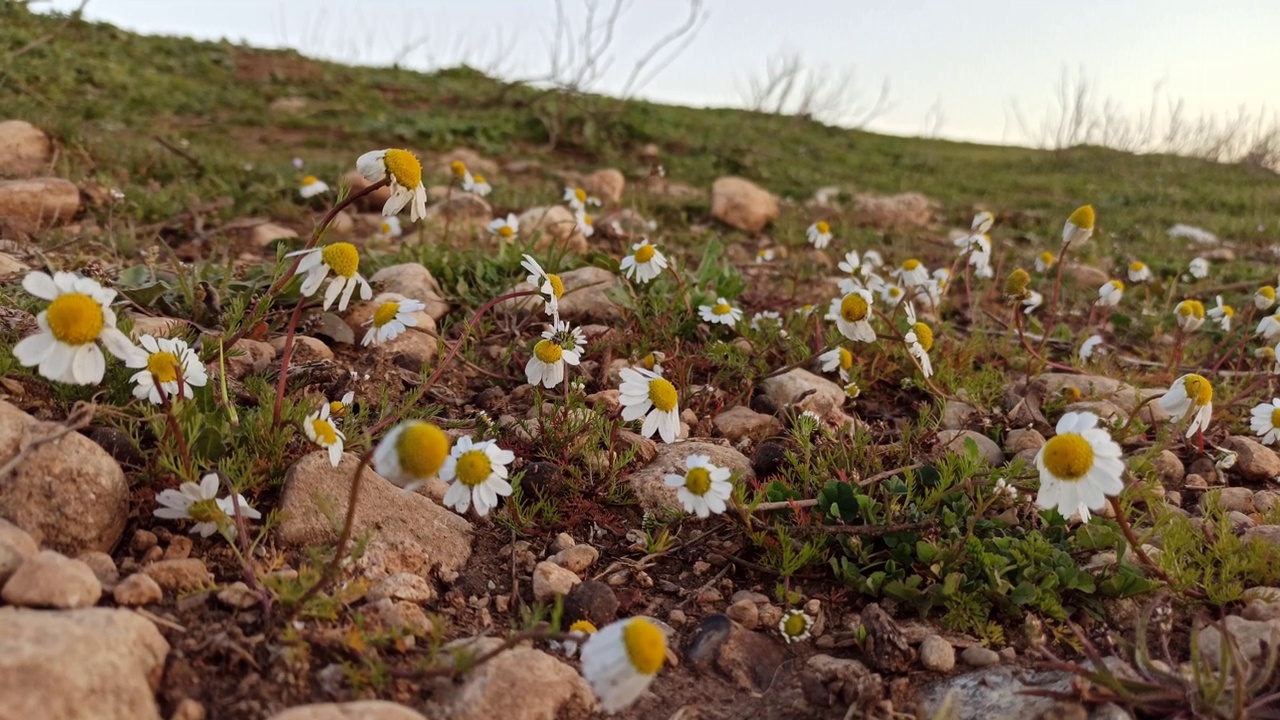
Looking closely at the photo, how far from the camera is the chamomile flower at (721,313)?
335cm

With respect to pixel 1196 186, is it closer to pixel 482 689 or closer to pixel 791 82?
pixel 791 82

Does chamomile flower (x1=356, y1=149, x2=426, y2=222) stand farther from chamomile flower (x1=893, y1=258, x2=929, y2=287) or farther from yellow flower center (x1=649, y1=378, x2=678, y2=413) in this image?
chamomile flower (x1=893, y1=258, x2=929, y2=287)

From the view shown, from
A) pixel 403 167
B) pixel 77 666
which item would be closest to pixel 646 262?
pixel 403 167

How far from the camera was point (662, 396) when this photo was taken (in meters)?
2.31

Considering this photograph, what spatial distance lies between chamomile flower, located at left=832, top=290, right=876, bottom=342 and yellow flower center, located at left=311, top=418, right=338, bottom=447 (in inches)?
65.9

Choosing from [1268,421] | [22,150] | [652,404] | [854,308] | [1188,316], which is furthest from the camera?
[22,150]

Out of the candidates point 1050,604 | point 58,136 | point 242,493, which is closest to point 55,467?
point 242,493

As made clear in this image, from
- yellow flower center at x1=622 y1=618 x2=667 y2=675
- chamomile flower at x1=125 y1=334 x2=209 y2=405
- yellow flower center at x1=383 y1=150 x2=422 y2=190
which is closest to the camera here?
yellow flower center at x1=622 y1=618 x2=667 y2=675

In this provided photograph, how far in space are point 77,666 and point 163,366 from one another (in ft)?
2.66

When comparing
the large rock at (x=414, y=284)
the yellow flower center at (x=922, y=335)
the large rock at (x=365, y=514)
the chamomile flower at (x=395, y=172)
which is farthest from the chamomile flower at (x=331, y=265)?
the yellow flower center at (x=922, y=335)

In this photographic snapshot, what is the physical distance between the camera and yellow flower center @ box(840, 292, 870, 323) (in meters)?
2.83

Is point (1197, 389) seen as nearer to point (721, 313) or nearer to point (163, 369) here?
point (721, 313)

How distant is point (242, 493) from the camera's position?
2.04 m

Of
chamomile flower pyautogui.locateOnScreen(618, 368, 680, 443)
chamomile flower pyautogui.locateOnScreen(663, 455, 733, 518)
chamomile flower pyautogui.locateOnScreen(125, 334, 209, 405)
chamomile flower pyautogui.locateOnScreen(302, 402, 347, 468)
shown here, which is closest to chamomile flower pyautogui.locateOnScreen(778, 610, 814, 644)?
chamomile flower pyautogui.locateOnScreen(663, 455, 733, 518)
